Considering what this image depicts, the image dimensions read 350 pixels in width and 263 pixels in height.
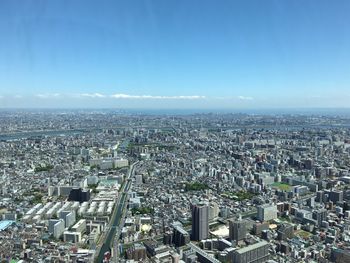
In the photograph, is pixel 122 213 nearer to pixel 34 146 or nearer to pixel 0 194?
pixel 0 194

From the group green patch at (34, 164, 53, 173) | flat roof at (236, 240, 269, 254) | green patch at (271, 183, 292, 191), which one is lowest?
green patch at (271, 183, 292, 191)

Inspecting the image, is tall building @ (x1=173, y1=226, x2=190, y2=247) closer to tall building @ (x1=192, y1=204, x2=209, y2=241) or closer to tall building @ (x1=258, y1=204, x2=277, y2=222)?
tall building @ (x1=192, y1=204, x2=209, y2=241)

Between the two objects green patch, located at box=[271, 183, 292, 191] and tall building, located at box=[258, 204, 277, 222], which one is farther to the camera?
green patch, located at box=[271, 183, 292, 191]

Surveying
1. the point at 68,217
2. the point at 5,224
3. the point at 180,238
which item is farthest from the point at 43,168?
the point at 180,238

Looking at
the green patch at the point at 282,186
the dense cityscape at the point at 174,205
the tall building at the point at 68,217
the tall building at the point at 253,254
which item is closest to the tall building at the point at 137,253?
the dense cityscape at the point at 174,205

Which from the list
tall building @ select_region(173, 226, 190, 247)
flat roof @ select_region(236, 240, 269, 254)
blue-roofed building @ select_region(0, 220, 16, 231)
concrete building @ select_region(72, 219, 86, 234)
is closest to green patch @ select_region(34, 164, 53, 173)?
blue-roofed building @ select_region(0, 220, 16, 231)

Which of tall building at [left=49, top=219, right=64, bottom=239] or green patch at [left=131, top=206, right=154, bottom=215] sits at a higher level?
tall building at [left=49, top=219, right=64, bottom=239]

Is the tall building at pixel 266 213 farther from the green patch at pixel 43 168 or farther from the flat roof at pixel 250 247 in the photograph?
the green patch at pixel 43 168
